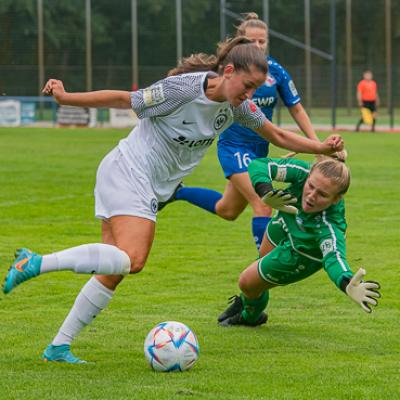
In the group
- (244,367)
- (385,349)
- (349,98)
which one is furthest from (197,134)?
(349,98)

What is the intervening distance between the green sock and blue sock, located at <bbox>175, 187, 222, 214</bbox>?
69.3 inches

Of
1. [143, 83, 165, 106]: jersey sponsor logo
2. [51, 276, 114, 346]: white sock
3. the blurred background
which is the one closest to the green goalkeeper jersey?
[143, 83, 165, 106]: jersey sponsor logo

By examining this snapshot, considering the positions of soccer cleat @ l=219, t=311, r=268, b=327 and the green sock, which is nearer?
the green sock

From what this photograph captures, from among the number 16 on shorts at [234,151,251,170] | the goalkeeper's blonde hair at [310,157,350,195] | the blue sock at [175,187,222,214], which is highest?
the goalkeeper's blonde hair at [310,157,350,195]

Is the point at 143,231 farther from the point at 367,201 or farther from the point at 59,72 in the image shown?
the point at 59,72

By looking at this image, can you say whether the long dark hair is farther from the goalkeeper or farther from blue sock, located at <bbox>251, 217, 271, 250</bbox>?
blue sock, located at <bbox>251, 217, 271, 250</bbox>

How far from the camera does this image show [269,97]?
8.95 metres

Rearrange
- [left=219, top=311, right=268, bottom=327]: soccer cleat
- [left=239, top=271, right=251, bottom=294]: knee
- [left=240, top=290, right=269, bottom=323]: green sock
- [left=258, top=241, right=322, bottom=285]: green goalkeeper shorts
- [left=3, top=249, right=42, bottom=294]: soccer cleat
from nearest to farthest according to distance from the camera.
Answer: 1. [left=3, top=249, right=42, bottom=294]: soccer cleat
2. [left=258, top=241, right=322, bottom=285]: green goalkeeper shorts
3. [left=239, top=271, right=251, bottom=294]: knee
4. [left=240, top=290, right=269, bottom=323]: green sock
5. [left=219, top=311, right=268, bottom=327]: soccer cleat

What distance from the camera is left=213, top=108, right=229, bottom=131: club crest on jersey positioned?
19.8ft

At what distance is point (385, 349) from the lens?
647cm

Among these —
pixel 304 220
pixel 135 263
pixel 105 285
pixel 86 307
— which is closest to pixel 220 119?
pixel 304 220

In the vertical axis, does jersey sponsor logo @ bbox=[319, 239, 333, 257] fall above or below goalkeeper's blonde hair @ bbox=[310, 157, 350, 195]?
below

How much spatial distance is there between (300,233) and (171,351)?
1238 millimetres

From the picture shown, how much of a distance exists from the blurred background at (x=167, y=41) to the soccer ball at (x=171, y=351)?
41136mm
